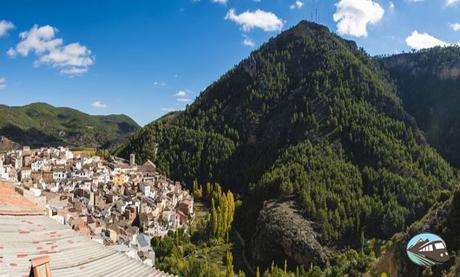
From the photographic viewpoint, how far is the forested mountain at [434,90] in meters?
108

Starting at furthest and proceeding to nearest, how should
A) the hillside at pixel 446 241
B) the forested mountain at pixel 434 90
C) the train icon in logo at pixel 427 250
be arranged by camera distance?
the forested mountain at pixel 434 90
the hillside at pixel 446 241
the train icon in logo at pixel 427 250

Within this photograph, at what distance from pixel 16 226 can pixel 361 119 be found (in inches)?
3526

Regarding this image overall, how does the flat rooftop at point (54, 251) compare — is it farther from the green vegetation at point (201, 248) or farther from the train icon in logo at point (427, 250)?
the green vegetation at point (201, 248)

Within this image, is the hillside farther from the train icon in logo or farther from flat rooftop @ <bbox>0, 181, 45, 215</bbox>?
flat rooftop @ <bbox>0, 181, 45, 215</bbox>

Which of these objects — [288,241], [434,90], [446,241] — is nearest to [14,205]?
[446,241]

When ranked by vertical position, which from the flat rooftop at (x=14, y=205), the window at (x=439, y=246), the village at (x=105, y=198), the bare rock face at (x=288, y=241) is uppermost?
the flat rooftop at (x=14, y=205)

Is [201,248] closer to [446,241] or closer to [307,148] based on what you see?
[446,241]

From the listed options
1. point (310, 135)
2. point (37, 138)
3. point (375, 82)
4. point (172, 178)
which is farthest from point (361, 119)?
point (37, 138)

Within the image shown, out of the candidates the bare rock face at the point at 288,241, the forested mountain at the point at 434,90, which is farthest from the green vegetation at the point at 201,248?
the forested mountain at the point at 434,90

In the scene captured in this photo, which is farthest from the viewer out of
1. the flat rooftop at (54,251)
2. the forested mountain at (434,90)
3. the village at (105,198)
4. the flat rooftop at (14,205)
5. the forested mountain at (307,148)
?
the forested mountain at (434,90)

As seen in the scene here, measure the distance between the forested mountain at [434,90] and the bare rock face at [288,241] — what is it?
61.0m

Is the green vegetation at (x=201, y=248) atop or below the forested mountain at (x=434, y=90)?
below

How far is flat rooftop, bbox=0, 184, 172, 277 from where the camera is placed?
6.84 meters

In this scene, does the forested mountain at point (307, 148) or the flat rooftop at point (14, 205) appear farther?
the forested mountain at point (307, 148)
